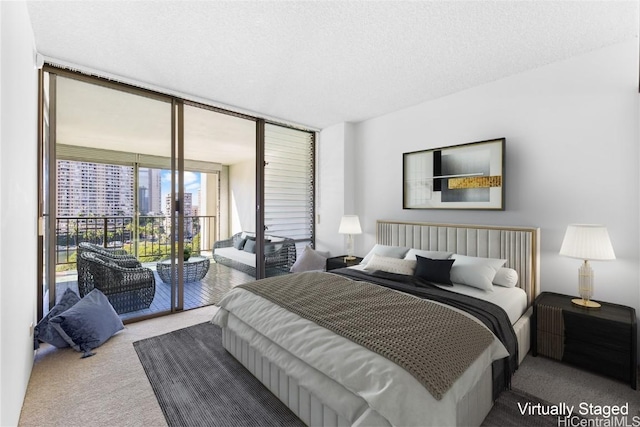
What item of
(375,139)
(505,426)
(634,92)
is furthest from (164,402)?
(634,92)

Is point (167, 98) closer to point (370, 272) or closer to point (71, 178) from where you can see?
point (71, 178)

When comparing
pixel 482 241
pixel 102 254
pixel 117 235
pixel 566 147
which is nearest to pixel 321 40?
pixel 566 147

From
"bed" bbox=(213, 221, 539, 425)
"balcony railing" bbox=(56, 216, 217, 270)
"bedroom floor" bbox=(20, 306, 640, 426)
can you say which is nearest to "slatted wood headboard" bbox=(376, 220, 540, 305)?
"bed" bbox=(213, 221, 539, 425)

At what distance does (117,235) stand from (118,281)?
50cm

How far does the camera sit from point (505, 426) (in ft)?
5.46

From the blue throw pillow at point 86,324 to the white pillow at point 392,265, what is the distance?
257 centimetres

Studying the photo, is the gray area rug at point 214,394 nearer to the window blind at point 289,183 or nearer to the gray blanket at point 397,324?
the gray blanket at point 397,324

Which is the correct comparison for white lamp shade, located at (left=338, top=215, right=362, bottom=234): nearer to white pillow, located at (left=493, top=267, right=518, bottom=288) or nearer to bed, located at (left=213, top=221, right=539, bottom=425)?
bed, located at (left=213, top=221, right=539, bottom=425)

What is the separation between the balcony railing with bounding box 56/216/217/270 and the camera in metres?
2.88

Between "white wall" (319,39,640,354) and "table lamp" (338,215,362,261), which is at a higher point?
"white wall" (319,39,640,354)

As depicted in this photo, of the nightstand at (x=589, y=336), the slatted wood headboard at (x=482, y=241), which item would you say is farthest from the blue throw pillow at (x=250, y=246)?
the nightstand at (x=589, y=336)

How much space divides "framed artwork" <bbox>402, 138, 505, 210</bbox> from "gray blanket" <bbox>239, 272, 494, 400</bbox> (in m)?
1.64

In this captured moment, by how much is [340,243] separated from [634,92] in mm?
3424

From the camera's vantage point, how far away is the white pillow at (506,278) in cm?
264
